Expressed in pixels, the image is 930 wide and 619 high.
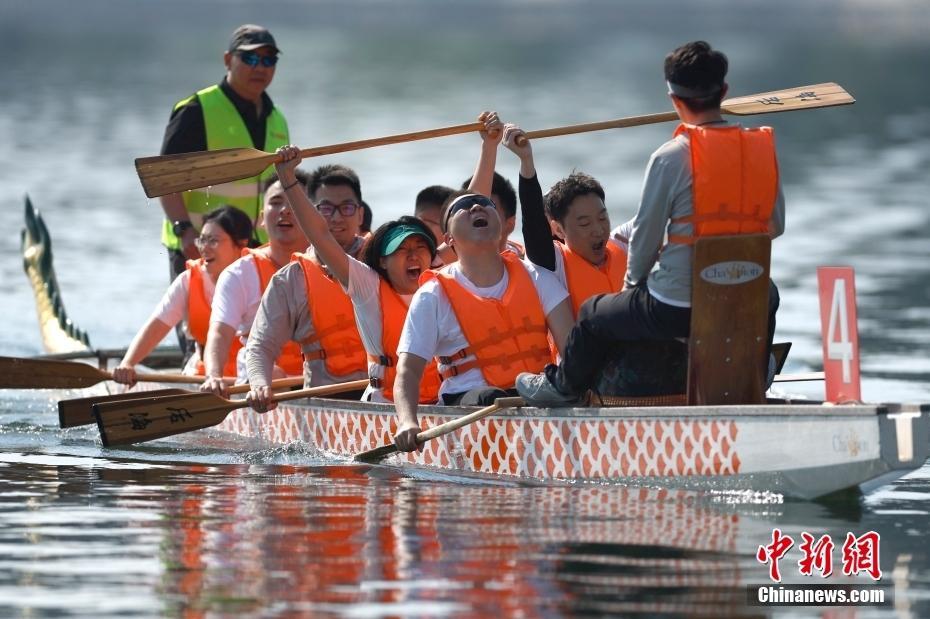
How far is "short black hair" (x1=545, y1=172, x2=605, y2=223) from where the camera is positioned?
32.8ft

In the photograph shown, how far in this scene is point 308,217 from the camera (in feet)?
33.3

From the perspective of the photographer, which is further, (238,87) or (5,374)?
(238,87)

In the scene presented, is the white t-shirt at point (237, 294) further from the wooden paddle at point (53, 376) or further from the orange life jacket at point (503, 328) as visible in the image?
the orange life jacket at point (503, 328)

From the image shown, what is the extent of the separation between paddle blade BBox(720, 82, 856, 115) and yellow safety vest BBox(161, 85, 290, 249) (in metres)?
3.64

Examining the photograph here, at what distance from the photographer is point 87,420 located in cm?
1132

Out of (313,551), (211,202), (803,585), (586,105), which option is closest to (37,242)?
(211,202)

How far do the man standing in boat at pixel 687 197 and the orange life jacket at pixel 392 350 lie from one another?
72.0 inches

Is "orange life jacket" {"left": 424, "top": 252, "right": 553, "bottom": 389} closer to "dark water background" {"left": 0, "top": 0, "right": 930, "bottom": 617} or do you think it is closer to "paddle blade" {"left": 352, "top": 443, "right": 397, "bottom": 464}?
"paddle blade" {"left": 352, "top": 443, "right": 397, "bottom": 464}

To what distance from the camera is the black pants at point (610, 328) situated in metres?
8.66

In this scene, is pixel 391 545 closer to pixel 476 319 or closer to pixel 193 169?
pixel 476 319

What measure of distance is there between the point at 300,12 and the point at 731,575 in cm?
10727

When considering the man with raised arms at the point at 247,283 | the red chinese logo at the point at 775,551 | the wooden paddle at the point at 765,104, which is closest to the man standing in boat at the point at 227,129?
the man with raised arms at the point at 247,283

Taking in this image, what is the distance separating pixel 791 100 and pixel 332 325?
252 centimetres

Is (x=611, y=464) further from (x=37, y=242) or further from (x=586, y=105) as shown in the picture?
(x=586, y=105)
